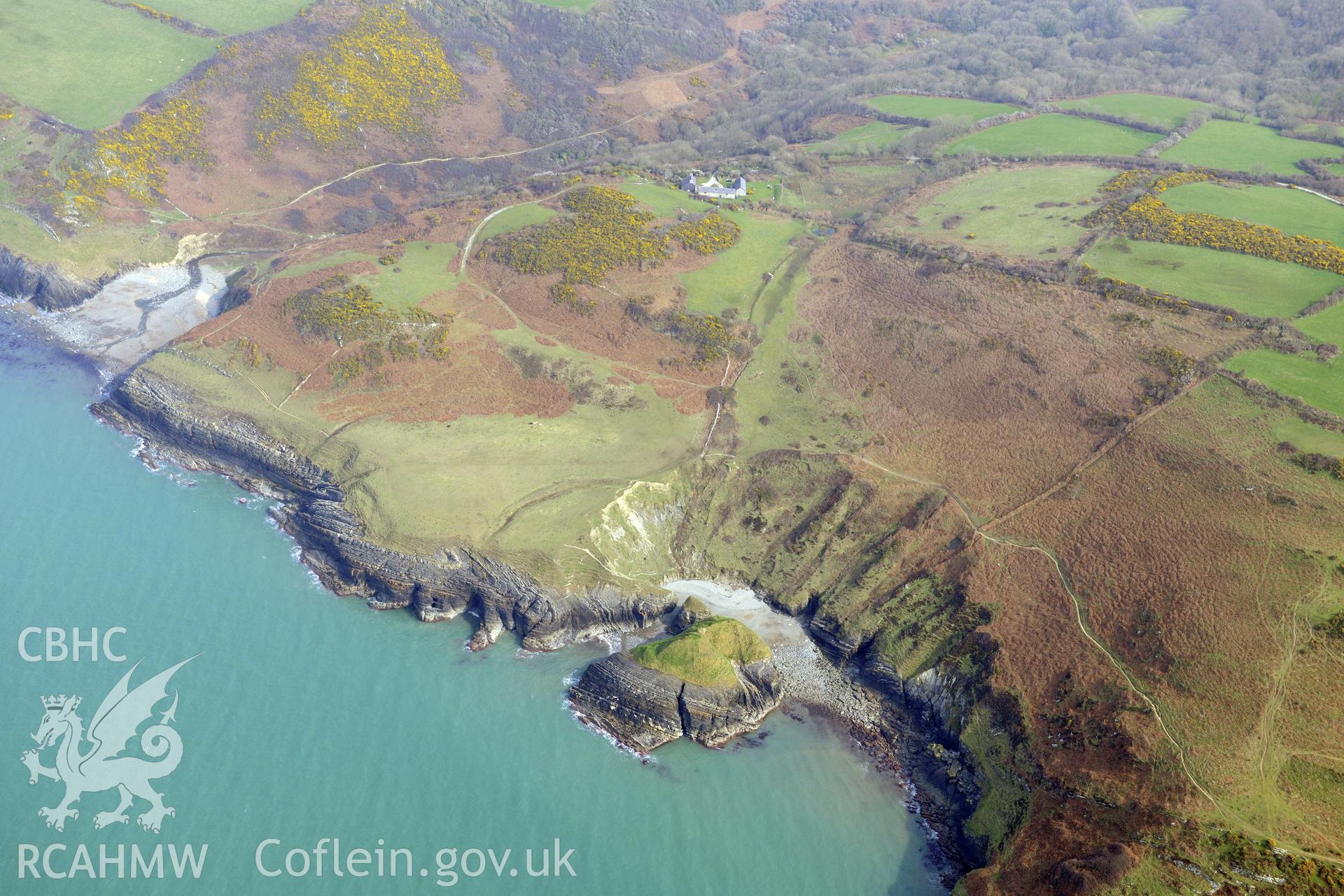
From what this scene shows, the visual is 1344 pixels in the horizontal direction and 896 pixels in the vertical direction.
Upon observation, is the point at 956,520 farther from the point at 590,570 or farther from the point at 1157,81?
the point at 1157,81

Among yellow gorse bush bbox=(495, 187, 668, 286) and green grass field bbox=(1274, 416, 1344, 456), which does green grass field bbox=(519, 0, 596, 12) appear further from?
green grass field bbox=(1274, 416, 1344, 456)

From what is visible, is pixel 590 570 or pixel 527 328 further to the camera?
pixel 527 328

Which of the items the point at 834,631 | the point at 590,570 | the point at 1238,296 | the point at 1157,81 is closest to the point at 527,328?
the point at 590,570

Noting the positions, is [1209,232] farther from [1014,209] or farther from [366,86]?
[366,86]

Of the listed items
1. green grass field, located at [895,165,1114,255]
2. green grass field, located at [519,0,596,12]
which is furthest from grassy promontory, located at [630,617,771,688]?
green grass field, located at [519,0,596,12]

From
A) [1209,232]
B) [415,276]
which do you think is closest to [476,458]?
[415,276]

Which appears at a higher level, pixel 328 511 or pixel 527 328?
pixel 527 328

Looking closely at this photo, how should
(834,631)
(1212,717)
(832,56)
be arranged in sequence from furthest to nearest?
(832,56), (834,631), (1212,717)
